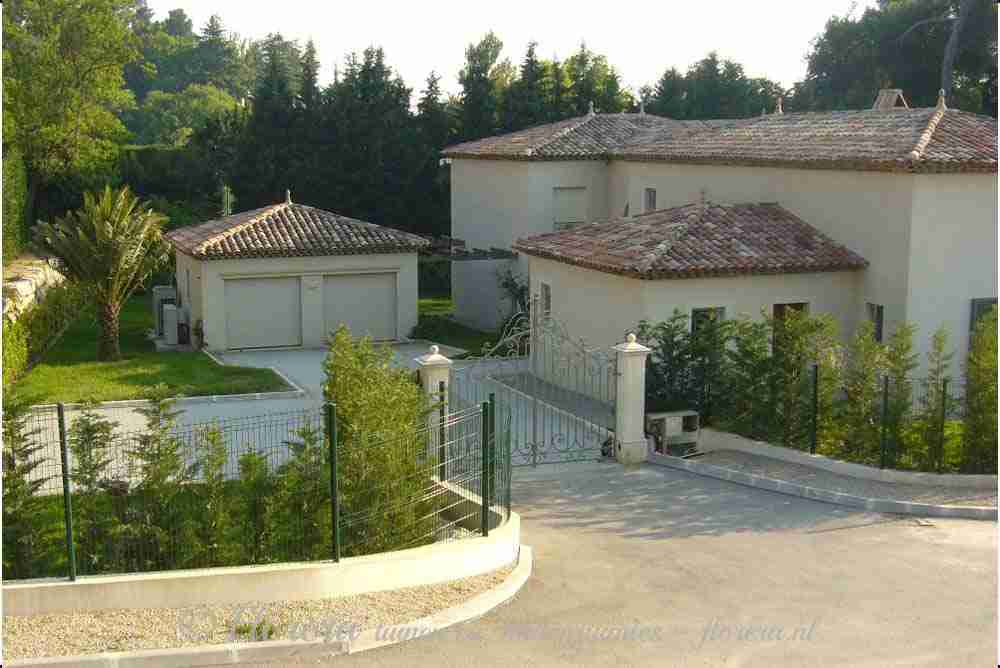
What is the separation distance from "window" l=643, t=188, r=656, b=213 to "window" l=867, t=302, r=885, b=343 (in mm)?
8340

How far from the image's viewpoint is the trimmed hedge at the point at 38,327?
23625 millimetres

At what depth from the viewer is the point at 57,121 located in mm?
45188

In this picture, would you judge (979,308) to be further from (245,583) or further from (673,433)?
(245,583)

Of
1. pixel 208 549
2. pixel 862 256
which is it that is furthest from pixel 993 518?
pixel 208 549

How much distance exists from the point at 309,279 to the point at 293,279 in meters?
0.37

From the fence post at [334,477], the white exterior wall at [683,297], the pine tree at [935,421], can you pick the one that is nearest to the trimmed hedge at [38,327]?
the white exterior wall at [683,297]

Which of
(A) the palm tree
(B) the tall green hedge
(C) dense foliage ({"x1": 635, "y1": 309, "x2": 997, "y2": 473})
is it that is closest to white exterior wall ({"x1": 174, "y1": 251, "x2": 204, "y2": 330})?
(A) the palm tree

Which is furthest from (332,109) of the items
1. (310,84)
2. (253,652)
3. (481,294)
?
(253,652)

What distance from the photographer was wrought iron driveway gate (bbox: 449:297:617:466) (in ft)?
60.5

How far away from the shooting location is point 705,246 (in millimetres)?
21812

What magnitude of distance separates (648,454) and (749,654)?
7784 millimetres

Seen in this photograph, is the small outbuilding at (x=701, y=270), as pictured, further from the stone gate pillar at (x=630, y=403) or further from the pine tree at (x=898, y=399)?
the pine tree at (x=898, y=399)

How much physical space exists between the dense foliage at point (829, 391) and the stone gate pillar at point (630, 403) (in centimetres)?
82

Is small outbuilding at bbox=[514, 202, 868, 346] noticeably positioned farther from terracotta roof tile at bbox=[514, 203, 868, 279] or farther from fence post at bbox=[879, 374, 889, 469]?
fence post at bbox=[879, 374, 889, 469]
